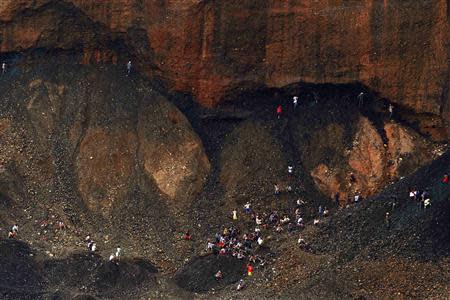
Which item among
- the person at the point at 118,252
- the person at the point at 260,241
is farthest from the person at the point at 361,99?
the person at the point at 118,252

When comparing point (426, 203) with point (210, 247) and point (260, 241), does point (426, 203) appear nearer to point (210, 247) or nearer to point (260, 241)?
point (260, 241)

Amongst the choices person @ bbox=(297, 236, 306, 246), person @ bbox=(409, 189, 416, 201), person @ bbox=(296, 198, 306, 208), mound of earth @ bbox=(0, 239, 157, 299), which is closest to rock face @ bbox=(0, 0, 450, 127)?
person @ bbox=(296, 198, 306, 208)

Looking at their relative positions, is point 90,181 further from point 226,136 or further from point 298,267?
point 298,267

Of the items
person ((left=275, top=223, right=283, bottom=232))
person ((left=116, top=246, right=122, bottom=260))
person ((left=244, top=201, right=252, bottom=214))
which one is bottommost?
person ((left=116, top=246, right=122, bottom=260))

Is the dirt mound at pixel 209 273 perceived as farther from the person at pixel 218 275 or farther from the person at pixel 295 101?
the person at pixel 295 101

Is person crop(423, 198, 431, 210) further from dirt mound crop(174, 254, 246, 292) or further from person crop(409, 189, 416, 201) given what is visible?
dirt mound crop(174, 254, 246, 292)

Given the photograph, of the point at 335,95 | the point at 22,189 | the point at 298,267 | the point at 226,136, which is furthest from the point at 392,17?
the point at 22,189

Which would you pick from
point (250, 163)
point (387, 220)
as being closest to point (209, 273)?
point (250, 163)
